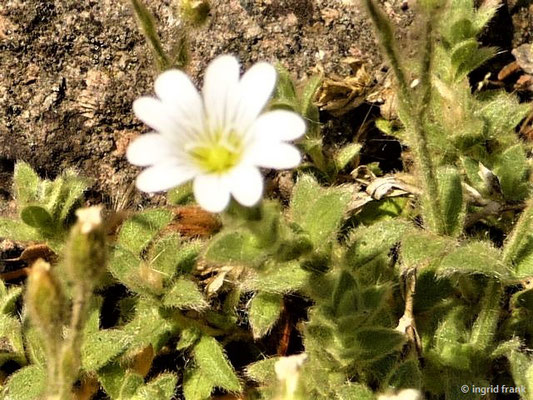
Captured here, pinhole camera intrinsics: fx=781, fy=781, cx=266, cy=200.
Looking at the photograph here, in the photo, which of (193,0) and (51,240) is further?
(51,240)

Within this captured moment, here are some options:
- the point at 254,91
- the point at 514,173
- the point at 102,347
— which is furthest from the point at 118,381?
the point at 514,173

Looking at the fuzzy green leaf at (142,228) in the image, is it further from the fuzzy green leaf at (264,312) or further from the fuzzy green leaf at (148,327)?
the fuzzy green leaf at (264,312)

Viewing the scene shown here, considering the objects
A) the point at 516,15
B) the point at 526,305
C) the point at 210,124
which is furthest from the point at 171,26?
the point at 526,305

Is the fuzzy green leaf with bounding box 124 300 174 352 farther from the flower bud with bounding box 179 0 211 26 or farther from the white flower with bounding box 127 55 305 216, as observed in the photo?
the flower bud with bounding box 179 0 211 26

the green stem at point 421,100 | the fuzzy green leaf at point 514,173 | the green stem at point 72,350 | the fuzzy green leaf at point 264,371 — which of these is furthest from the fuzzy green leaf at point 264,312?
the fuzzy green leaf at point 514,173

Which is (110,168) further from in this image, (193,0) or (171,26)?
(193,0)

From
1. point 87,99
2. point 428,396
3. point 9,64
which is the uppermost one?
point 9,64

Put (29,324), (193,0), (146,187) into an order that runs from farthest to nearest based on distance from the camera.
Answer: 1. (29,324)
2. (193,0)
3. (146,187)
